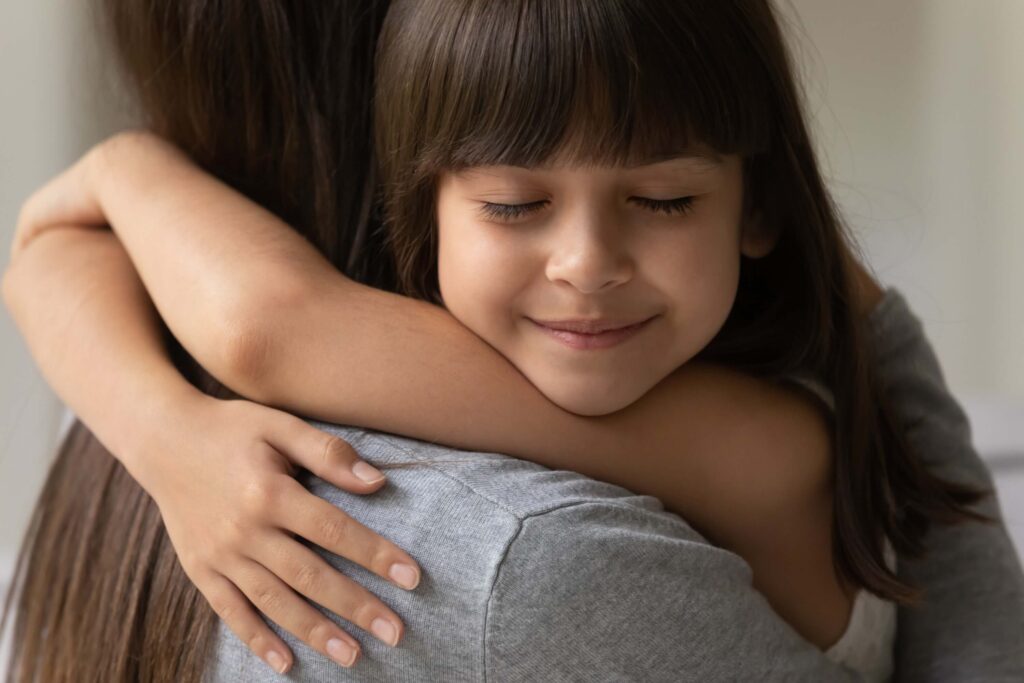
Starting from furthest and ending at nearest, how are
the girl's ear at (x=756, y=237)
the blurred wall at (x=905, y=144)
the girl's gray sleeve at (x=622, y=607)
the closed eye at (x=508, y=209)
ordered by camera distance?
the blurred wall at (x=905, y=144) < the girl's ear at (x=756, y=237) < the closed eye at (x=508, y=209) < the girl's gray sleeve at (x=622, y=607)

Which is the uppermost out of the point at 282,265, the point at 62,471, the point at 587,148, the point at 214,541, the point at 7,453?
the point at 587,148

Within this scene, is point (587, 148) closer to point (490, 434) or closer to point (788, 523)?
point (490, 434)

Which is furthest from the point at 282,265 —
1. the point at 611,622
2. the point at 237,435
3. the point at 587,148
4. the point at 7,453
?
the point at 7,453

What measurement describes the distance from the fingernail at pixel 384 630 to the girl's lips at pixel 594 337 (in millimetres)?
244

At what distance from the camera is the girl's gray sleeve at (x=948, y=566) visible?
1.10 m

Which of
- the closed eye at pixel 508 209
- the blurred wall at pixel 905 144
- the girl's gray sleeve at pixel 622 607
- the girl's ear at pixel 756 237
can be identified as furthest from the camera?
the blurred wall at pixel 905 144

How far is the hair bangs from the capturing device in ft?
2.79

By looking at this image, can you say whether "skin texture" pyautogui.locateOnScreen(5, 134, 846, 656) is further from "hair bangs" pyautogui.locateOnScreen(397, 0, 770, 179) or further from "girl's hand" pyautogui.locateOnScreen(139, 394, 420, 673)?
"hair bangs" pyautogui.locateOnScreen(397, 0, 770, 179)

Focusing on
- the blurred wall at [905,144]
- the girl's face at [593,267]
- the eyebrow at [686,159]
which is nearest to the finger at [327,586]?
the girl's face at [593,267]

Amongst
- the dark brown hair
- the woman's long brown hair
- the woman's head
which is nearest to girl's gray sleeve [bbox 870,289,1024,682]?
the dark brown hair

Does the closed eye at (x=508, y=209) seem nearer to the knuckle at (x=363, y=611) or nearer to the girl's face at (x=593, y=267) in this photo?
the girl's face at (x=593, y=267)

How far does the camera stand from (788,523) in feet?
3.29

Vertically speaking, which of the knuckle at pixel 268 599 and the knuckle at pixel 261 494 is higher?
the knuckle at pixel 261 494

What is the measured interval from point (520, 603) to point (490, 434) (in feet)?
0.47
